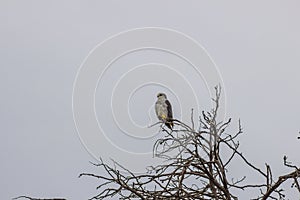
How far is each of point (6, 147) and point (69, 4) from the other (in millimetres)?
569

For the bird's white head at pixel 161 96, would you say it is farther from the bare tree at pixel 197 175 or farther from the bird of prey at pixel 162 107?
the bare tree at pixel 197 175

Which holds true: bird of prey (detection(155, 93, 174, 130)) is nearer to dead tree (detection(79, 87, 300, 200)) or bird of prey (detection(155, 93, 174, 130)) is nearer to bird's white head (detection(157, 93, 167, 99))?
bird's white head (detection(157, 93, 167, 99))

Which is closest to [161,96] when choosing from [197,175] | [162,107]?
[162,107]

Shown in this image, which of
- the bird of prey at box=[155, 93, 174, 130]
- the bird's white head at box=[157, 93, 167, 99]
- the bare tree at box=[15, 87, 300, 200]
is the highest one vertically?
the bird's white head at box=[157, 93, 167, 99]

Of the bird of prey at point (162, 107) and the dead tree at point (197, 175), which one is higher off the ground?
the bird of prey at point (162, 107)

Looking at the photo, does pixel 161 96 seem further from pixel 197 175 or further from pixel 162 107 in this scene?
pixel 197 175

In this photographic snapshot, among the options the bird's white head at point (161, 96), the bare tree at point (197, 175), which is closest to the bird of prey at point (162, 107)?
the bird's white head at point (161, 96)

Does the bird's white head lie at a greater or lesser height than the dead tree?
greater

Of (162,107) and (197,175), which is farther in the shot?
(162,107)

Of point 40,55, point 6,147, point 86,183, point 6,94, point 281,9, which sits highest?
point 281,9

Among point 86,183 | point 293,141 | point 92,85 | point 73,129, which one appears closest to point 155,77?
Answer: point 92,85

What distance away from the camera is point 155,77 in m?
1.70

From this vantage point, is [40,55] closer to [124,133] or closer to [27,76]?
[27,76]

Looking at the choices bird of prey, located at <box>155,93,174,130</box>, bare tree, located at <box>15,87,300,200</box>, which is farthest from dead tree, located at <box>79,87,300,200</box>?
bird of prey, located at <box>155,93,174,130</box>
